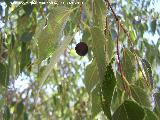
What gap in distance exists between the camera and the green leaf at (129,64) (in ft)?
3.62

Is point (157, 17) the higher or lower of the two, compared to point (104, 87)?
lower

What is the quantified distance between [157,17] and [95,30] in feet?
9.14

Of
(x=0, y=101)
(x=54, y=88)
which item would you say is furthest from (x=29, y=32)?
(x=54, y=88)

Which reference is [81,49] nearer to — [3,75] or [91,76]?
[91,76]

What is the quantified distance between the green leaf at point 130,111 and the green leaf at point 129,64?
217mm

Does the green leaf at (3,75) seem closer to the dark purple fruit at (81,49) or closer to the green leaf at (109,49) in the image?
the dark purple fruit at (81,49)

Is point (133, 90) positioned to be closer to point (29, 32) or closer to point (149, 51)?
point (29, 32)

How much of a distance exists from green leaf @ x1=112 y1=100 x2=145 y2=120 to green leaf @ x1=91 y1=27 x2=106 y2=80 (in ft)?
0.24

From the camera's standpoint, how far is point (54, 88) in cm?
370

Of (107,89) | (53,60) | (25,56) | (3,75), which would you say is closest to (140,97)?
(107,89)

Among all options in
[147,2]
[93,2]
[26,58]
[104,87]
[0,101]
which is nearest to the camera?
[104,87]

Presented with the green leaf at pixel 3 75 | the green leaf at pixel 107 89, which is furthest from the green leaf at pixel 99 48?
the green leaf at pixel 3 75

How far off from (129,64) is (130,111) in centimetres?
26

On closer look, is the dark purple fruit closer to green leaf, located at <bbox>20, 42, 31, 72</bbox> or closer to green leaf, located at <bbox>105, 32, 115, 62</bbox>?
green leaf, located at <bbox>105, 32, 115, 62</bbox>
